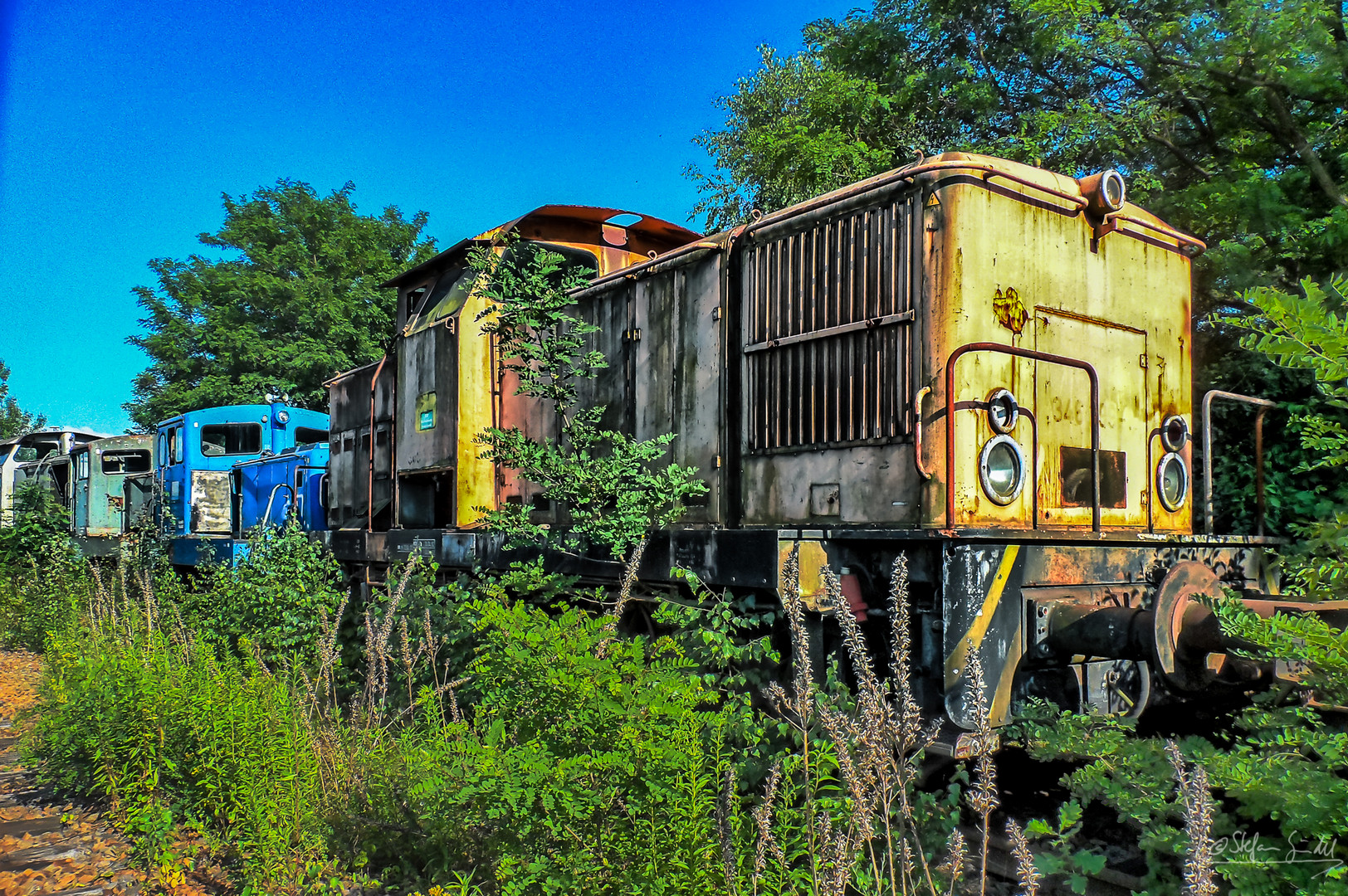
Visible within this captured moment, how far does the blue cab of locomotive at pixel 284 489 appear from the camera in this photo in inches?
440

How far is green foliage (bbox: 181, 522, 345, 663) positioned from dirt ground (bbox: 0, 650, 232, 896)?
145 cm

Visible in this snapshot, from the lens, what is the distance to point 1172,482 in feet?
17.8

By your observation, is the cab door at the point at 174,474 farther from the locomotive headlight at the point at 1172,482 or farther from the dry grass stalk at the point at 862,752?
the dry grass stalk at the point at 862,752

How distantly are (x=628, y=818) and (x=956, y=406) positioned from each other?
2.51 metres

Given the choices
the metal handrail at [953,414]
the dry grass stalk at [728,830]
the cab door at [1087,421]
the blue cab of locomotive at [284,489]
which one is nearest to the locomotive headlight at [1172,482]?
the cab door at [1087,421]

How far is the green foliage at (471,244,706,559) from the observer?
511 centimetres

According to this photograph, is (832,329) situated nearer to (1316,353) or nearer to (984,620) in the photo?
(984,620)

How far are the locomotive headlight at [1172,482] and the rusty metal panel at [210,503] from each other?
12.6 m

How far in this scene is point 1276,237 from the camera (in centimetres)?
853

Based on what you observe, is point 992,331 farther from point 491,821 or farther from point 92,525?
point 92,525

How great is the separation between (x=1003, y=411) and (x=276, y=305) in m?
23.7

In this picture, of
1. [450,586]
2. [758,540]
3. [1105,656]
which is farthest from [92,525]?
[1105,656]

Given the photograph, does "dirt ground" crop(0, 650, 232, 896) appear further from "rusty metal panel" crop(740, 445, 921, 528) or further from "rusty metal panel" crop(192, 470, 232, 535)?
"rusty metal panel" crop(192, 470, 232, 535)

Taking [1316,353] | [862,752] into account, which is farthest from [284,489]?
[1316,353]
